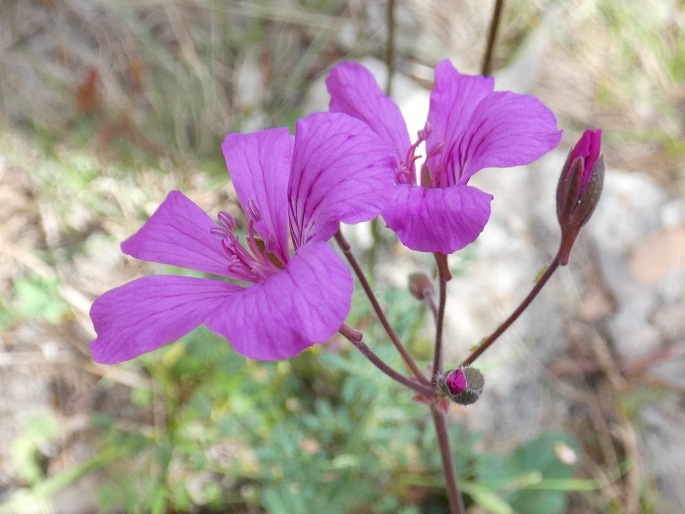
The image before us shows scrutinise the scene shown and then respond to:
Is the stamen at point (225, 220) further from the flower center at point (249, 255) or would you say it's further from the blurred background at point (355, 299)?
the blurred background at point (355, 299)

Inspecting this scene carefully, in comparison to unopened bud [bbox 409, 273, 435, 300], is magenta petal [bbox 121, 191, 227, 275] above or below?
above

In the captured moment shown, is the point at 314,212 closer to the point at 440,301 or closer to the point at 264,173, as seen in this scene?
the point at 264,173

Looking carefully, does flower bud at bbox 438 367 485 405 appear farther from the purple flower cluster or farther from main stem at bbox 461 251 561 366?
the purple flower cluster

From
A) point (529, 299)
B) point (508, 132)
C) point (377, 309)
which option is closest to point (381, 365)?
point (377, 309)

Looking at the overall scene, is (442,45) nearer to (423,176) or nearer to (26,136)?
(26,136)

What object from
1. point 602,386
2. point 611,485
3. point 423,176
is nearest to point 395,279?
point 602,386

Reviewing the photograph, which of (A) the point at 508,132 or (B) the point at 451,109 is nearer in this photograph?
(A) the point at 508,132

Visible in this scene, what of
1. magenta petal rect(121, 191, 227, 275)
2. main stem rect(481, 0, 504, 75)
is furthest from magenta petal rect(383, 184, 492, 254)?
main stem rect(481, 0, 504, 75)
